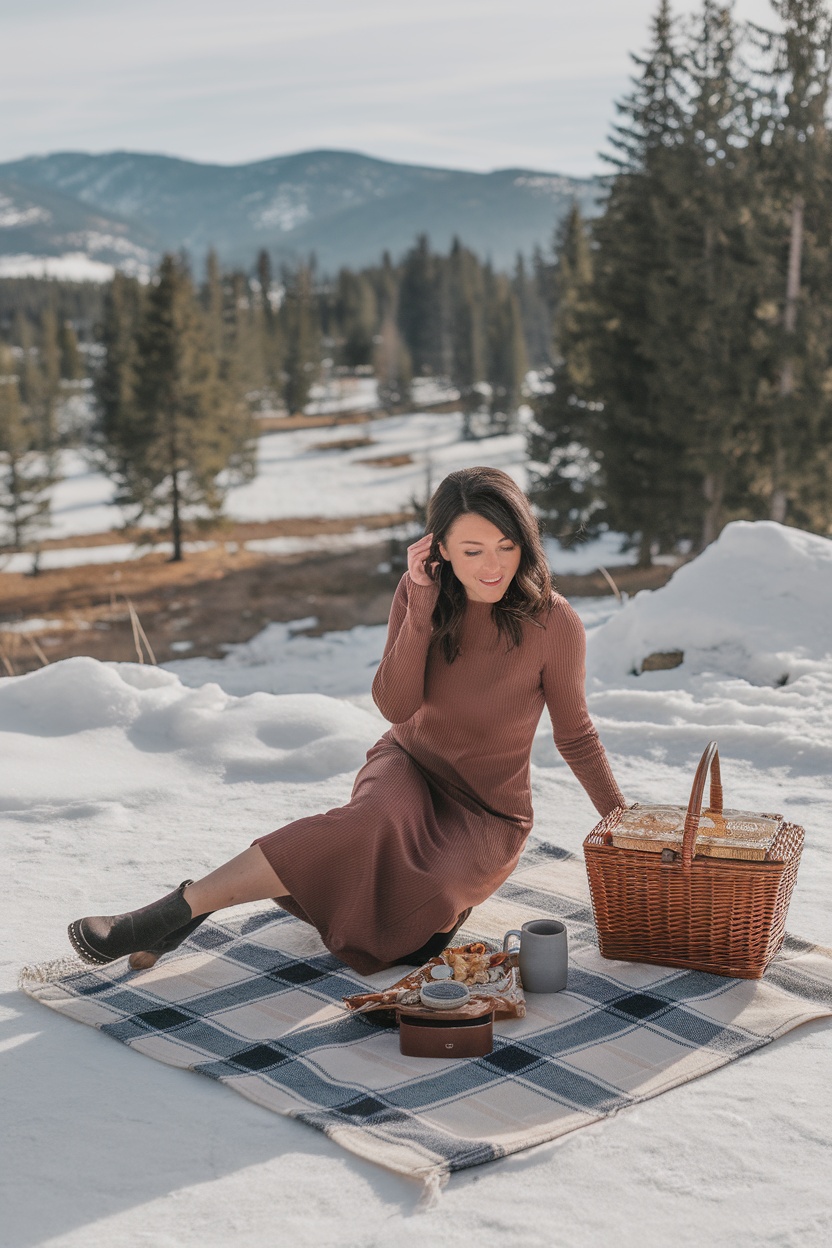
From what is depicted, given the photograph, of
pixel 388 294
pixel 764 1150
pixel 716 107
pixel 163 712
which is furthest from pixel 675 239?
pixel 388 294

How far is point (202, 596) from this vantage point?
2719 centimetres

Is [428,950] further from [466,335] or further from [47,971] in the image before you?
[466,335]

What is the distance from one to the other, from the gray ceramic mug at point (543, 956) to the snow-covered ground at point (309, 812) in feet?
1.74

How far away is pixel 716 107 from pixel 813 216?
2858mm

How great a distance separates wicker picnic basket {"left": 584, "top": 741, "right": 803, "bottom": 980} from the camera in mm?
3221

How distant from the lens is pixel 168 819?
15.5ft

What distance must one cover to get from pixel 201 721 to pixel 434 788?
2.29 metres

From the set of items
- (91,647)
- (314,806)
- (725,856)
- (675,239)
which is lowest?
(91,647)

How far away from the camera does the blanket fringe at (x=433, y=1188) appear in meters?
2.27

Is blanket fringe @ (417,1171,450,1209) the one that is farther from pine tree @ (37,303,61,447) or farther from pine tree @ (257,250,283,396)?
pine tree @ (257,250,283,396)

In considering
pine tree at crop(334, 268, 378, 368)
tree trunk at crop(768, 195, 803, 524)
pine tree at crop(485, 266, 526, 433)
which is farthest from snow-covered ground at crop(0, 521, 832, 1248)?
pine tree at crop(334, 268, 378, 368)

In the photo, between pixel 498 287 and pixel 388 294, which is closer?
pixel 498 287

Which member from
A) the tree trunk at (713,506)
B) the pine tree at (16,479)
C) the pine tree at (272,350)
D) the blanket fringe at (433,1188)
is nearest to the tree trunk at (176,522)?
the pine tree at (16,479)

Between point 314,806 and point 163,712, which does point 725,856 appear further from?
point 163,712
